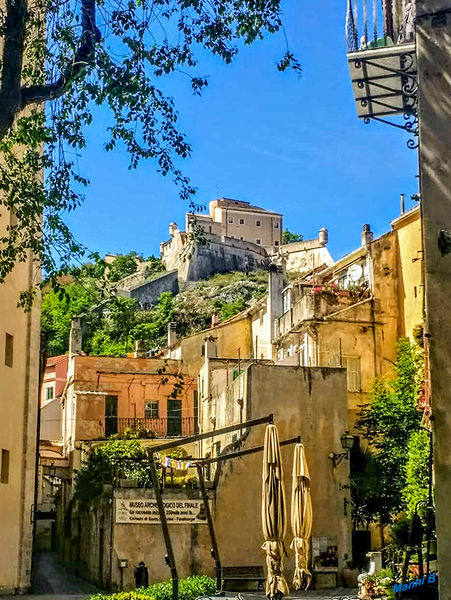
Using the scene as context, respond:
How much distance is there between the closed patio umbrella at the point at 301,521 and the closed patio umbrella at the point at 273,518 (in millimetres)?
1785

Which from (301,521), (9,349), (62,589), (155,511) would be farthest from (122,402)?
(301,521)

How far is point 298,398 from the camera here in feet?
88.3

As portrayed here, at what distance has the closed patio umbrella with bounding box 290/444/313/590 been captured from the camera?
19797mm

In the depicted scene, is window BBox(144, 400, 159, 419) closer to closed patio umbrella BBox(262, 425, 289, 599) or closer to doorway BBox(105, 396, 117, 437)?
doorway BBox(105, 396, 117, 437)

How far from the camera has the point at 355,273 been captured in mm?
43938

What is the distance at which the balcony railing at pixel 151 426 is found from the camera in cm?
4312

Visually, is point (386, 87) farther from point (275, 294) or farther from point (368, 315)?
point (275, 294)

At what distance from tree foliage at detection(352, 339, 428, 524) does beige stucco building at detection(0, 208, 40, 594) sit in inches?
415

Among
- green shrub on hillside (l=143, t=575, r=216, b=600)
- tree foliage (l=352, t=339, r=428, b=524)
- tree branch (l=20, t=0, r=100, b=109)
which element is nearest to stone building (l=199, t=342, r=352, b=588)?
tree foliage (l=352, t=339, r=428, b=524)

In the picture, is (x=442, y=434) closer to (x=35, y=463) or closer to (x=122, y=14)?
(x=122, y=14)

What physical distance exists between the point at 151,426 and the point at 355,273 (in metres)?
12.1

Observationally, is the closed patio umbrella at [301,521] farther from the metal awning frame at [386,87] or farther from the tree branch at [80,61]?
the tree branch at [80,61]

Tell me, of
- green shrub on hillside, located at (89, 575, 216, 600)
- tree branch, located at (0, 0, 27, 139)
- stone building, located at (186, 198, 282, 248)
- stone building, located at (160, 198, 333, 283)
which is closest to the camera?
tree branch, located at (0, 0, 27, 139)

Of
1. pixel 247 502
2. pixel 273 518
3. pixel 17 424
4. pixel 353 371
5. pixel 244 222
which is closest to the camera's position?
pixel 273 518
